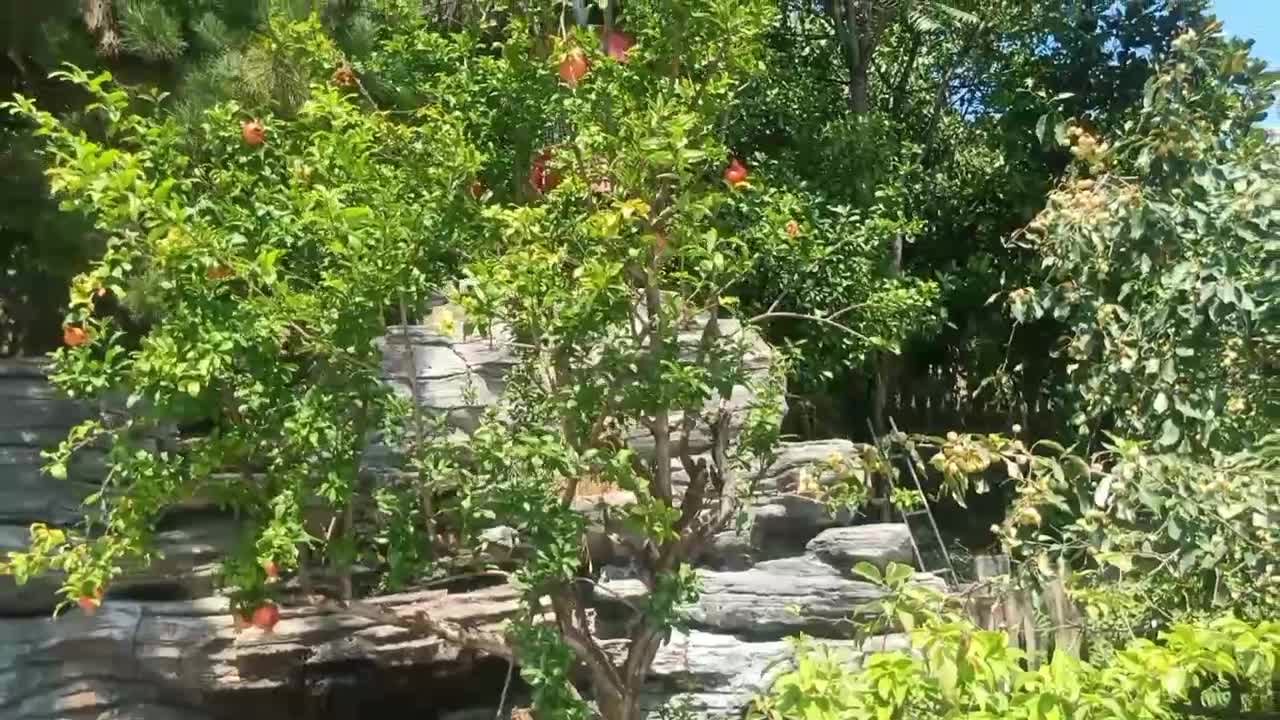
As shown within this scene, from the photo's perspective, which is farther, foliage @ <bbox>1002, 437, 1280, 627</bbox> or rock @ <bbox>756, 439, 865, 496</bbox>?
rock @ <bbox>756, 439, 865, 496</bbox>

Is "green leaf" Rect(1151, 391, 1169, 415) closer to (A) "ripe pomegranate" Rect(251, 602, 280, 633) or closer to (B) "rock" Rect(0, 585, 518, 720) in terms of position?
(B) "rock" Rect(0, 585, 518, 720)

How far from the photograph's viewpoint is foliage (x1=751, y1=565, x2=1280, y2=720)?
1651 millimetres

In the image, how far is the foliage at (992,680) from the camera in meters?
1.65

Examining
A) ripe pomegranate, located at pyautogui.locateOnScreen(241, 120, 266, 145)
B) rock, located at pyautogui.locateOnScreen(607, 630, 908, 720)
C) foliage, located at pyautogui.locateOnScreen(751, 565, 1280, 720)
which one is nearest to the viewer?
foliage, located at pyautogui.locateOnScreen(751, 565, 1280, 720)

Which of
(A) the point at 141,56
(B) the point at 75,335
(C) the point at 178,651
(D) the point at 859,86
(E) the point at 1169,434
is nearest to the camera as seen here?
(B) the point at 75,335

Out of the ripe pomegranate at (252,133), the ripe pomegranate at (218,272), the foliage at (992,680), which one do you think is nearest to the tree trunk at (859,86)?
the ripe pomegranate at (252,133)

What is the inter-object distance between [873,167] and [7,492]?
174 inches

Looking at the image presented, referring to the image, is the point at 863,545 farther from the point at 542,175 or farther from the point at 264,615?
the point at 264,615

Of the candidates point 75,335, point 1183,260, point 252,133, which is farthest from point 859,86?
point 75,335

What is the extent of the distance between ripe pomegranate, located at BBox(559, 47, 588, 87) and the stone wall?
1286mm

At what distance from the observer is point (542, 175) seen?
3.59m

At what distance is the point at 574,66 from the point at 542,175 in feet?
1.31

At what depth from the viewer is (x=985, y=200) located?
7.41 meters

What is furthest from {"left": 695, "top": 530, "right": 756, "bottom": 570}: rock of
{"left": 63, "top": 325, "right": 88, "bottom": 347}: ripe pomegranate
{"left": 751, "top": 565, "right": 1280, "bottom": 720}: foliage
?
{"left": 751, "top": 565, "right": 1280, "bottom": 720}: foliage
